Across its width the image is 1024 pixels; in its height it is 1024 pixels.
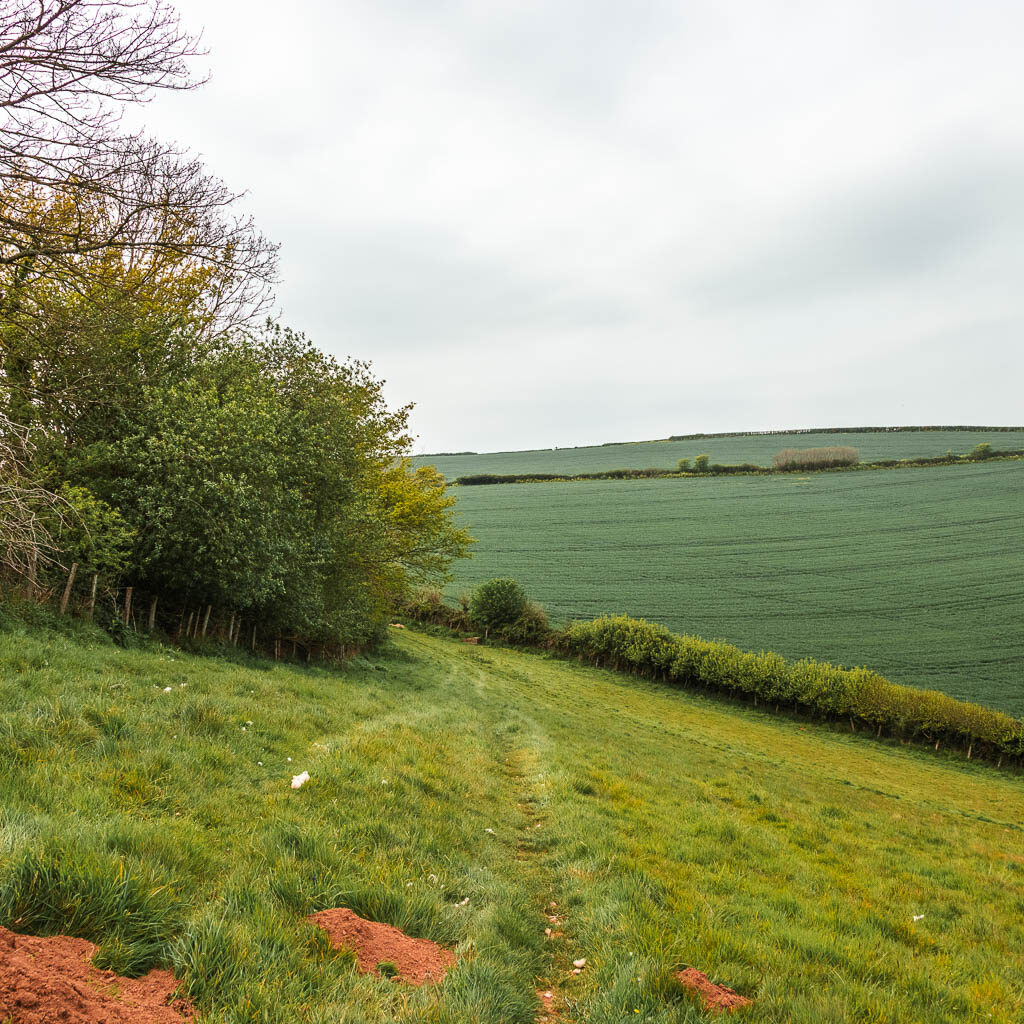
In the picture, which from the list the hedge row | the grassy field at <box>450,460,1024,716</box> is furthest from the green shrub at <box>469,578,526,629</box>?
the hedge row

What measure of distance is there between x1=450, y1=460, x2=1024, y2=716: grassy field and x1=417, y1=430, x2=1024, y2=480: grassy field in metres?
17.0

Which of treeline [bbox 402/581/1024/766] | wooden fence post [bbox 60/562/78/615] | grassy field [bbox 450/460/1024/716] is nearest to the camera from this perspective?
wooden fence post [bbox 60/562/78/615]

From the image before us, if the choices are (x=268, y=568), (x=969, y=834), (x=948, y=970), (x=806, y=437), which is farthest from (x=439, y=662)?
(x=806, y=437)

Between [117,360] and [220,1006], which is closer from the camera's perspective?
[220,1006]

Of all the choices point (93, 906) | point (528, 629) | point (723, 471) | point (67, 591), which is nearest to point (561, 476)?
point (723, 471)

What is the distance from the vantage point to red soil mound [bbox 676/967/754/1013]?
3.91 m

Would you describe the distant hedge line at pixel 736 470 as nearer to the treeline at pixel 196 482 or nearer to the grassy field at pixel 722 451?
the grassy field at pixel 722 451

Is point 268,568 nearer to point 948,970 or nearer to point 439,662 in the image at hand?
point 439,662

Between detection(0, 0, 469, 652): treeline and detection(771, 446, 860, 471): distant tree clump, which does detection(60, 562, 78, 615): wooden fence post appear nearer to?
detection(0, 0, 469, 652): treeline

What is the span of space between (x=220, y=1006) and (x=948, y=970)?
246 inches

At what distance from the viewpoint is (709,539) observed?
66.0 meters

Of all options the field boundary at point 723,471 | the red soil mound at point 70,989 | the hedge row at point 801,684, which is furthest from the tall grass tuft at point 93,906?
the field boundary at point 723,471

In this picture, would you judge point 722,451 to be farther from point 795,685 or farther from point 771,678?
point 795,685

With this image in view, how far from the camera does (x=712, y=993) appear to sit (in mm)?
4031
